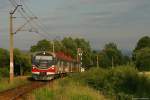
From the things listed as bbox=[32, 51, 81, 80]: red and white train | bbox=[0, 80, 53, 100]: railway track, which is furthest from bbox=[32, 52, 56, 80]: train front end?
bbox=[0, 80, 53, 100]: railway track

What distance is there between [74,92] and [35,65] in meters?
18.9

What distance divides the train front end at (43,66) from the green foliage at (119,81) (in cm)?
488

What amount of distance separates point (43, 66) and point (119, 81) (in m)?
11.2

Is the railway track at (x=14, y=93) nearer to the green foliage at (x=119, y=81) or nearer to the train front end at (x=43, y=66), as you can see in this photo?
the green foliage at (x=119, y=81)

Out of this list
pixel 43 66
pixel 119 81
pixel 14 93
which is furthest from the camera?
pixel 43 66

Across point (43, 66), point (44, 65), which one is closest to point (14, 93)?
point (43, 66)

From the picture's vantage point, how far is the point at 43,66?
4378cm

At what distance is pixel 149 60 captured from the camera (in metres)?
61.2

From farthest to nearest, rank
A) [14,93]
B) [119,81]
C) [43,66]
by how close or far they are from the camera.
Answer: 1. [43,66]
2. [119,81]
3. [14,93]

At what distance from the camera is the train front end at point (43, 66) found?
4353 cm

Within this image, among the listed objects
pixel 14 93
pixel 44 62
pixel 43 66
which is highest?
pixel 44 62

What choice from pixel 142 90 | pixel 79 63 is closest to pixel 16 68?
pixel 79 63

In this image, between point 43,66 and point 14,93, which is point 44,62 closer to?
point 43,66

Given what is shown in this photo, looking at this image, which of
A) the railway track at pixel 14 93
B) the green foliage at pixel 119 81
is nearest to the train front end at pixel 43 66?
the green foliage at pixel 119 81
